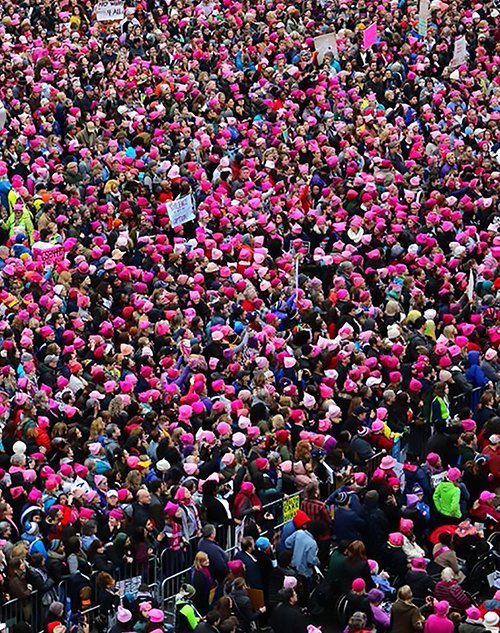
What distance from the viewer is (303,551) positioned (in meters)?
19.6

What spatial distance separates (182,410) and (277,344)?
246 cm

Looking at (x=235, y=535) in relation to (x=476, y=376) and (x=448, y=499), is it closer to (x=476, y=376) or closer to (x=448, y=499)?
(x=448, y=499)

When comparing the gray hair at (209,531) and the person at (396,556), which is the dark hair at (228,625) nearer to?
the gray hair at (209,531)

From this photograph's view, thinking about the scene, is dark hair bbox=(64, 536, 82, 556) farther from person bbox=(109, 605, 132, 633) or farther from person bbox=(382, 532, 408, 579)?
person bbox=(382, 532, 408, 579)

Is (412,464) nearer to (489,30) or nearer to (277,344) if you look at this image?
(277,344)

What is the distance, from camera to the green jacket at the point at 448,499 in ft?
67.4

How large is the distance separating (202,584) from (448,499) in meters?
3.51

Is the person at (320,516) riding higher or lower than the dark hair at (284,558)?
lower

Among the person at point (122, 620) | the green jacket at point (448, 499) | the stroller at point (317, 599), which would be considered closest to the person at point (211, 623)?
the person at point (122, 620)

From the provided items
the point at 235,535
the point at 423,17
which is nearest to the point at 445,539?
the point at 235,535

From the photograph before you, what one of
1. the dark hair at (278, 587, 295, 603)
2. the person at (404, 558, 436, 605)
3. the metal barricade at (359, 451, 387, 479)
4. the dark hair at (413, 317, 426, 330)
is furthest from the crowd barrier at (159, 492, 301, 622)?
the dark hair at (413, 317, 426, 330)

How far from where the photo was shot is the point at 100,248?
26.7 metres

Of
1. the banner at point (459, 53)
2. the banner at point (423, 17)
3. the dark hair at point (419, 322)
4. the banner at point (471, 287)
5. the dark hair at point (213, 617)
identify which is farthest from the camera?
the banner at point (423, 17)

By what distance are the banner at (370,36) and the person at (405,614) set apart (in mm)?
19629
